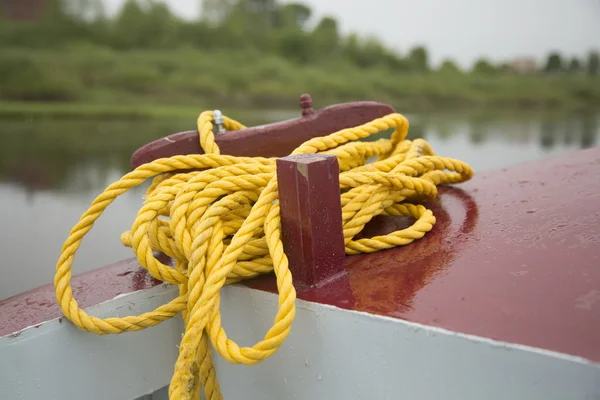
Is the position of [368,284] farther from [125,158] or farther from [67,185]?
[125,158]

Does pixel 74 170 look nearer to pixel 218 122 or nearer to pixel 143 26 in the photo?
pixel 218 122

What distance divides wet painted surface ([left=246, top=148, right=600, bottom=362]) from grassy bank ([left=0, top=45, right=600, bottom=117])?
2785 mm

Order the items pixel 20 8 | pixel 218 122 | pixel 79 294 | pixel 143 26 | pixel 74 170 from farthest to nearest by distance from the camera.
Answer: pixel 143 26, pixel 20 8, pixel 74 170, pixel 218 122, pixel 79 294

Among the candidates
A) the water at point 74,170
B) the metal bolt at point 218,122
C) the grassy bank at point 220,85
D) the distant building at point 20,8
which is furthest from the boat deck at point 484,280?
the grassy bank at point 220,85

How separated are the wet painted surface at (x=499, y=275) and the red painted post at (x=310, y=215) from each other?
38mm

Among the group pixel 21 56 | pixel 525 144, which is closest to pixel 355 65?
pixel 525 144

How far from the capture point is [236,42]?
5715mm

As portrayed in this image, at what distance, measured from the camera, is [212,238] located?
760mm

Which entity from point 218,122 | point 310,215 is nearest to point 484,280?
point 310,215

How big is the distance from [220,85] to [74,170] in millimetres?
2737

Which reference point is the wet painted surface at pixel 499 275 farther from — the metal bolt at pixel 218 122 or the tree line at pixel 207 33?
the tree line at pixel 207 33

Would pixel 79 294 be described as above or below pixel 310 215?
below

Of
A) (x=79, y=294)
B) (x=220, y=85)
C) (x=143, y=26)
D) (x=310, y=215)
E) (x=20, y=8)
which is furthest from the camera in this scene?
(x=220, y=85)

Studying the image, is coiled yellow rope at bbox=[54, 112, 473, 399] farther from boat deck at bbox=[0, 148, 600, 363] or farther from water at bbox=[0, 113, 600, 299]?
water at bbox=[0, 113, 600, 299]
